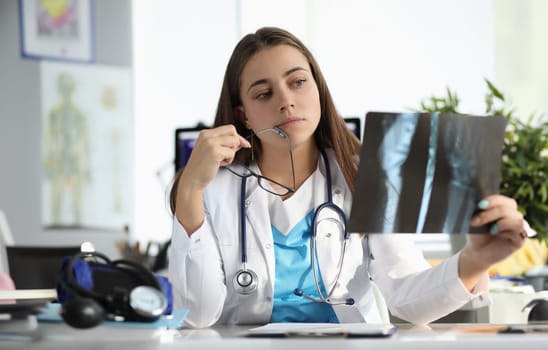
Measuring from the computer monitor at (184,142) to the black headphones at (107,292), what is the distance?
1.73m

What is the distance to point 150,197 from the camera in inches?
185

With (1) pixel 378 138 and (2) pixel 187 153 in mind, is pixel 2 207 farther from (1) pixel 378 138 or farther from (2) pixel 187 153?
(1) pixel 378 138

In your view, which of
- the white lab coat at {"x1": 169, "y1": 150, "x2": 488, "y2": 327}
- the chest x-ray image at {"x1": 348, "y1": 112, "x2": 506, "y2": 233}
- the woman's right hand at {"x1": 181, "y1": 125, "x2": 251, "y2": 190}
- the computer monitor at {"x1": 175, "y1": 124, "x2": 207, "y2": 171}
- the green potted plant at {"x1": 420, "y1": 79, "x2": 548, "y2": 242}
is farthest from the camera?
the computer monitor at {"x1": 175, "y1": 124, "x2": 207, "y2": 171}

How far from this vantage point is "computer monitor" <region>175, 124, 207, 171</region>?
8.79 feet

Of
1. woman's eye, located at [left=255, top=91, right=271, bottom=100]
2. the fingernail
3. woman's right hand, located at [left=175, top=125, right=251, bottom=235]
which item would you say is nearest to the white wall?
woman's eye, located at [left=255, top=91, right=271, bottom=100]

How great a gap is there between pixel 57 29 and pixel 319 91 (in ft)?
11.1

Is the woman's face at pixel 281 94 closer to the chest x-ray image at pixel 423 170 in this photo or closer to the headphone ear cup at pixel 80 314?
the chest x-ray image at pixel 423 170

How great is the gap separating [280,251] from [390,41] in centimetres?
299

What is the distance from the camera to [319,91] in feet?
5.28

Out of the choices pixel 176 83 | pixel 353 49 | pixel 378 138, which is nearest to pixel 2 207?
pixel 176 83

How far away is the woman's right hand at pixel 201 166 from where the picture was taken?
1294mm

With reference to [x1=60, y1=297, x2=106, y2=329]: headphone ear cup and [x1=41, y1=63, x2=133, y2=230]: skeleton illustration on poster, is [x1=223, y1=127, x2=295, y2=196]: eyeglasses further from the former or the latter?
[x1=41, y1=63, x2=133, y2=230]: skeleton illustration on poster

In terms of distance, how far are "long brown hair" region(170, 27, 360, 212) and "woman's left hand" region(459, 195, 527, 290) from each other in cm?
43

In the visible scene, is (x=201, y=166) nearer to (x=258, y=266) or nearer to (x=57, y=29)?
(x=258, y=266)
